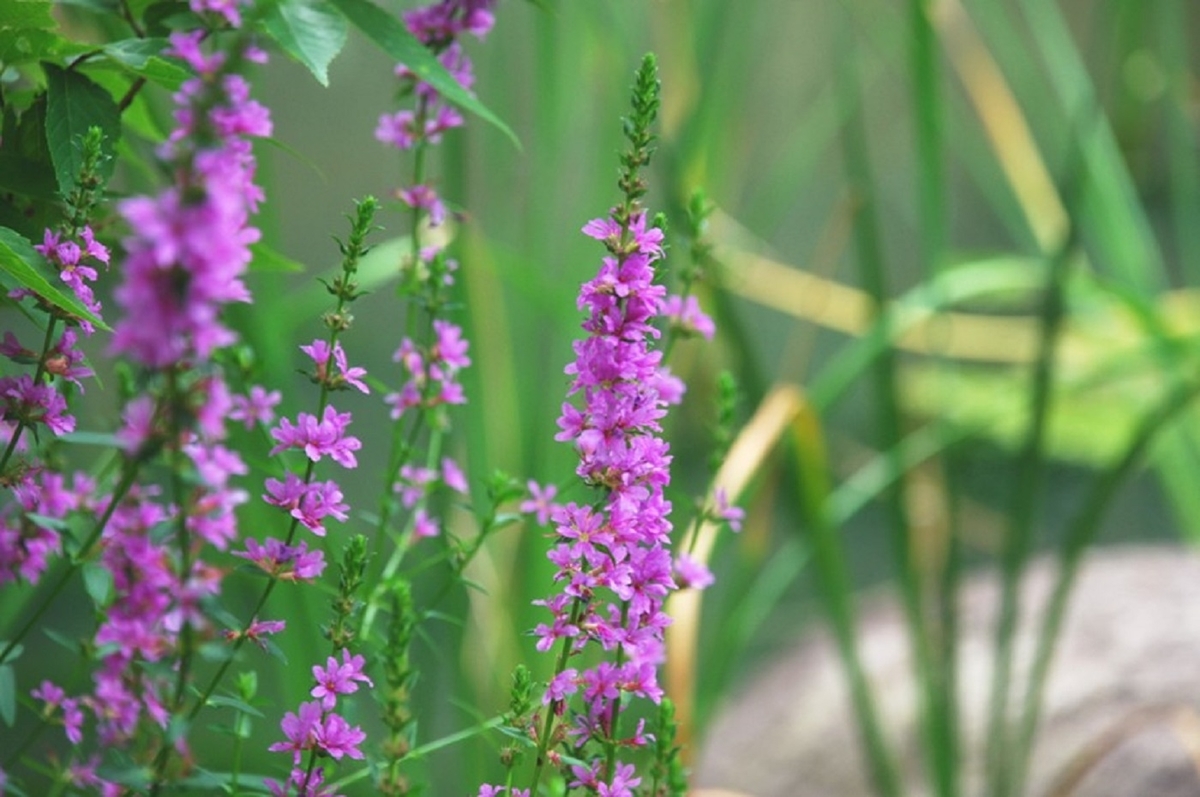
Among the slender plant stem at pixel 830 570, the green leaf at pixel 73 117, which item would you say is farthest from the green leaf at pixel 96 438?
the slender plant stem at pixel 830 570

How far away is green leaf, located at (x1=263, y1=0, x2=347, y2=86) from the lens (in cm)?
40

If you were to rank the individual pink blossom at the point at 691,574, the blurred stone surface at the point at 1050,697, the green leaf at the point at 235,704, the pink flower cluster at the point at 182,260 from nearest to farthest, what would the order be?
the pink flower cluster at the point at 182,260 → the green leaf at the point at 235,704 → the individual pink blossom at the point at 691,574 → the blurred stone surface at the point at 1050,697

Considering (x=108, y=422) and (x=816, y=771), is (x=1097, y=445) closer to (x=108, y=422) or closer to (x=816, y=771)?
(x=816, y=771)

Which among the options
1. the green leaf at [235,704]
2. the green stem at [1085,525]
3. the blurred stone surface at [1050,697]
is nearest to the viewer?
the green leaf at [235,704]

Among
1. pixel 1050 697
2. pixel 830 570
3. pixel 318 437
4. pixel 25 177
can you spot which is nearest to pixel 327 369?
pixel 318 437

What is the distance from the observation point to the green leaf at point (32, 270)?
36 cm

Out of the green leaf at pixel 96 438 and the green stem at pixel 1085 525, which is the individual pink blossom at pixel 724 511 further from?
the green stem at pixel 1085 525

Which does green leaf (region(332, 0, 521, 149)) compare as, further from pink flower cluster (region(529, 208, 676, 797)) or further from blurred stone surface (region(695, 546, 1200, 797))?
blurred stone surface (region(695, 546, 1200, 797))

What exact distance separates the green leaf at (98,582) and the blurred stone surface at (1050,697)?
79 cm

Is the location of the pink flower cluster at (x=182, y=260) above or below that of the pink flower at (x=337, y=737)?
above

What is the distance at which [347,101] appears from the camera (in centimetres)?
178

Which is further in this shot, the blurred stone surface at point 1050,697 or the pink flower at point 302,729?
the blurred stone surface at point 1050,697

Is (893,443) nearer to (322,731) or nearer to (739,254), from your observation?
(739,254)

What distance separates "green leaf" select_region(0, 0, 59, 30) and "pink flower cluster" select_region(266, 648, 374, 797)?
20cm
